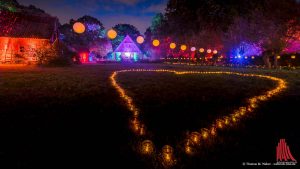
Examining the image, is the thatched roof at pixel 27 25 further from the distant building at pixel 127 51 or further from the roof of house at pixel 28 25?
the distant building at pixel 127 51

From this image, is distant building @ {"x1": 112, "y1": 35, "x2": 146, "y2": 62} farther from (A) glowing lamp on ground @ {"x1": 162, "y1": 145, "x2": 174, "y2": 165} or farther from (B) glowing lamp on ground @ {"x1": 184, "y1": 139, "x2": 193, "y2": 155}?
(A) glowing lamp on ground @ {"x1": 162, "y1": 145, "x2": 174, "y2": 165}

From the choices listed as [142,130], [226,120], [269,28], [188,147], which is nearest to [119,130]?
[142,130]

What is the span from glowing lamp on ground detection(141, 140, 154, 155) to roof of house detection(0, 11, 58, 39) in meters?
31.8

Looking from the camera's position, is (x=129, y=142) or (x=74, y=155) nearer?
(x=74, y=155)

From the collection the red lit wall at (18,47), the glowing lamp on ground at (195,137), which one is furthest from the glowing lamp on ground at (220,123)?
the red lit wall at (18,47)

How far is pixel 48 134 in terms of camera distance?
14.8ft

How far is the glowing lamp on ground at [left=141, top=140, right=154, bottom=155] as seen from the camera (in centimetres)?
373

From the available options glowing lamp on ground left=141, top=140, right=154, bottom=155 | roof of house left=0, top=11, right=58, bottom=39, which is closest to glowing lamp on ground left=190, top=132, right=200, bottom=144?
glowing lamp on ground left=141, top=140, right=154, bottom=155

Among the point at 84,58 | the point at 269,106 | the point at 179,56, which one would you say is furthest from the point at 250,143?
the point at 179,56

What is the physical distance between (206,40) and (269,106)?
3015 centimetres

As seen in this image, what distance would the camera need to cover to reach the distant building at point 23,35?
3061 cm

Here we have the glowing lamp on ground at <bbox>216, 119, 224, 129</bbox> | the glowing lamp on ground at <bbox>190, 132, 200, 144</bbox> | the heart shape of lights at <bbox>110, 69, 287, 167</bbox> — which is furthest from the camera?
the glowing lamp on ground at <bbox>216, 119, 224, 129</bbox>

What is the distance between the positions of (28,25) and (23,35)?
68.2 inches

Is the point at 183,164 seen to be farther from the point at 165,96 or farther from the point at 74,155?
the point at 165,96
